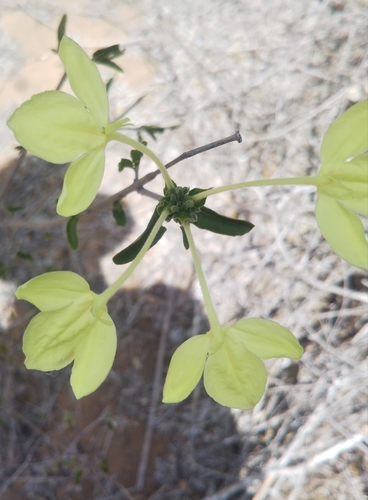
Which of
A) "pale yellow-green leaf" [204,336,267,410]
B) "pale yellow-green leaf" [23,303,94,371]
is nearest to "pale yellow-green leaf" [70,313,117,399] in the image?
"pale yellow-green leaf" [23,303,94,371]

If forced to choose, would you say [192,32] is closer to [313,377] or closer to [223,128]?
[223,128]

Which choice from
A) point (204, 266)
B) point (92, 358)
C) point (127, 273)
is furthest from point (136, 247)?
point (204, 266)

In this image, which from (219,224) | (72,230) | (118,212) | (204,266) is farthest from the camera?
(204,266)

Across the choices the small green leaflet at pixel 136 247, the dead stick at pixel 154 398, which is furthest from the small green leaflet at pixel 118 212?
the dead stick at pixel 154 398

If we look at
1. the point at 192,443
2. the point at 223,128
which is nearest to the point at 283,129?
the point at 223,128

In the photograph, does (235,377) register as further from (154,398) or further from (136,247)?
(154,398)

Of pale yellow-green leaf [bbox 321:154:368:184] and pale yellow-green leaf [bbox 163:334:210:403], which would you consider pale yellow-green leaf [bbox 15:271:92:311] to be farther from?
pale yellow-green leaf [bbox 321:154:368:184]
